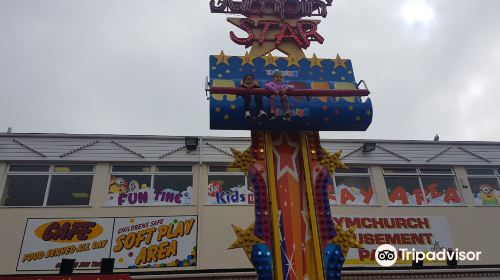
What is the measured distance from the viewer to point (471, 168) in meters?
19.1

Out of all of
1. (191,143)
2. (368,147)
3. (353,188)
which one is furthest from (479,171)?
(191,143)

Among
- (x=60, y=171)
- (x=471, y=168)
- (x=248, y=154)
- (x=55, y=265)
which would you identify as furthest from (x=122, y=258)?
(x=471, y=168)

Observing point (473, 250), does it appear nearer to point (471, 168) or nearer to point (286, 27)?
point (471, 168)

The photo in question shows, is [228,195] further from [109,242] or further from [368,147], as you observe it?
[368,147]

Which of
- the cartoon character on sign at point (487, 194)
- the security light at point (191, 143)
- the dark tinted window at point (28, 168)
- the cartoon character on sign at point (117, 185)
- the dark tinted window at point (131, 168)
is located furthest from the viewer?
the cartoon character on sign at point (487, 194)

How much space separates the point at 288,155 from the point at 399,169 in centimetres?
925

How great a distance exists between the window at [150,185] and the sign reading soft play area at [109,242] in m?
0.83

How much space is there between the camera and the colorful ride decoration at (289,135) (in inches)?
389

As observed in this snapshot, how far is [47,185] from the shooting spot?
16391mm

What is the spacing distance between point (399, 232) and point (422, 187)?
8.93 feet

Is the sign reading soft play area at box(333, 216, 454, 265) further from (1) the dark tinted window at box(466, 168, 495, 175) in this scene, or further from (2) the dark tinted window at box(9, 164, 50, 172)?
(2) the dark tinted window at box(9, 164, 50, 172)

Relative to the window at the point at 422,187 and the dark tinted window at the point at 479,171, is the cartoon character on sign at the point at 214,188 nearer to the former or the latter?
the window at the point at 422,187

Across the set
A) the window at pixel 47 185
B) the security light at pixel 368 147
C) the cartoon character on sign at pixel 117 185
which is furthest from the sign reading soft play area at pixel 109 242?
the security light at pixel 368 147

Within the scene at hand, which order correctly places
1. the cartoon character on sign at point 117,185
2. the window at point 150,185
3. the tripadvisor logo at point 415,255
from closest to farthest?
1. the tripadvisor logo at point 415,255
2. the window at point 150,185
3. the cartoon character on sign at point 117,185
